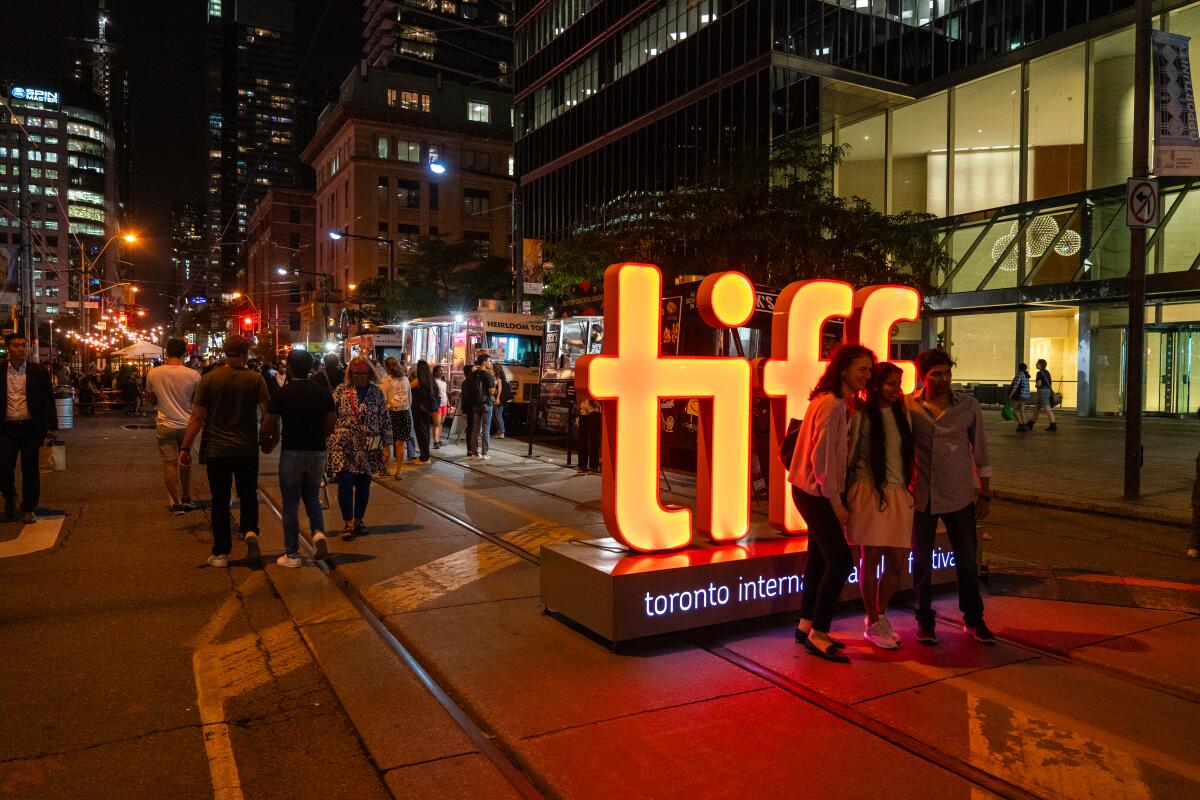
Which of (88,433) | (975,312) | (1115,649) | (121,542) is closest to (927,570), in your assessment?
(1115,649)

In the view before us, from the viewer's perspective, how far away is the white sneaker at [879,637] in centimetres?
521

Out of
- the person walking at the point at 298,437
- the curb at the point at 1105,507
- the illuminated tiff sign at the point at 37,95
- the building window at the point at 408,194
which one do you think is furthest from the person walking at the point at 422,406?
the illuminated tiff sign at the point at 37,95

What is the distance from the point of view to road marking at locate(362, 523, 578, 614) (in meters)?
6.37

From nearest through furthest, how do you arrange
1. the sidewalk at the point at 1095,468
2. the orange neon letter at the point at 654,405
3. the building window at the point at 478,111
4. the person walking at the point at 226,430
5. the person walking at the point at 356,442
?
the orange neon letter at the point at 654,405 < the person walking at the point at 226,430 < the person walking at the point at 356,442 < the sidewalk at the point at 1095,468 < the building window at the point at 478,111

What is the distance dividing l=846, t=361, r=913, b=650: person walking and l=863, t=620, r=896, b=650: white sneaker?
405mm

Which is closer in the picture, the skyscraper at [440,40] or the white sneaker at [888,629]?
the white sneaker at [888,629]

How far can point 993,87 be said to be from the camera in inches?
1051

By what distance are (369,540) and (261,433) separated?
5.51 feet

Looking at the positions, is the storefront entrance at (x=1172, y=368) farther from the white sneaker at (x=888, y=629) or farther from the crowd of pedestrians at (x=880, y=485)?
the white sneaker at (x=888, y=629)

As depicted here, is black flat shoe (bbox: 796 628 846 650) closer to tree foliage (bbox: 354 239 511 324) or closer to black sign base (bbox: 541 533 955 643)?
black sign base (bbox: 541 533 955 643)

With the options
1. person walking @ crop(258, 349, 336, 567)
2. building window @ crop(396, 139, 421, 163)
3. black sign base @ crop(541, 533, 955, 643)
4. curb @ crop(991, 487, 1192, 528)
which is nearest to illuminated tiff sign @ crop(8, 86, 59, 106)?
building window @ crop(396, 139, 421, 163)

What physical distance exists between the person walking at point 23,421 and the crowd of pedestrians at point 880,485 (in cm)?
844

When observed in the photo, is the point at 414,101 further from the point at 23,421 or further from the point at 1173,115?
the point at 1173,115

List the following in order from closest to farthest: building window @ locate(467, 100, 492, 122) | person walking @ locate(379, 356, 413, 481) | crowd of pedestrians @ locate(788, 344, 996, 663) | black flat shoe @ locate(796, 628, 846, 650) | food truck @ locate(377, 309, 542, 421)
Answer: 1. crowd of pedestrians @ locate(788, 344, 996, 663)
2. black flat shoe @ locate(796, 628, 846, 650)
3. person walking @ locate(379, 356, 413, 481)
4. food truck @ locate(377, 309, 542, 421)
5. building window @ locate(467, 100, 492, 122)
